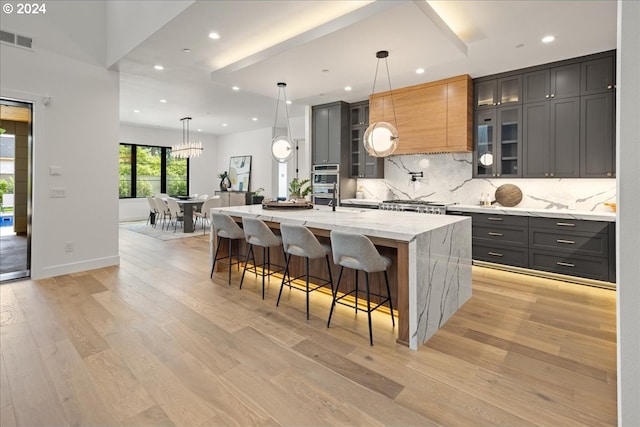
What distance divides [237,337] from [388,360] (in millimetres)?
1163

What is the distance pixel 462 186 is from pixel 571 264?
1.87m

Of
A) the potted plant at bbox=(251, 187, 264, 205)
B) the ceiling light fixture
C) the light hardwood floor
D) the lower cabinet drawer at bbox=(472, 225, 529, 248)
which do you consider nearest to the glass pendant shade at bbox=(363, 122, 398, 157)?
the light hardwood floor

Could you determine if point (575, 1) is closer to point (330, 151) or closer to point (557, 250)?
point (557, 250)

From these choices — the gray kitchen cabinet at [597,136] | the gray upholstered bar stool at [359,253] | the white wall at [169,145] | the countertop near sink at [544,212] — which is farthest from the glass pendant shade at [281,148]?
the white wall at [169,145]

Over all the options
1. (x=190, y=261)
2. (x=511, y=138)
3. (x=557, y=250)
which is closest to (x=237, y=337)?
(x=190, y=261)

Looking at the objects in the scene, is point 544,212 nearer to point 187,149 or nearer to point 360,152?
point 360,152

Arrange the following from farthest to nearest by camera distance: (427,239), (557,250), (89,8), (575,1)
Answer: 1. (89,8)
2. (557,250)
3. (575,1)
4. (427,239)

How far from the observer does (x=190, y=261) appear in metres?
5.20

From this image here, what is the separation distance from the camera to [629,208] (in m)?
1.23

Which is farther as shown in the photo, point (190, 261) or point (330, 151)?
point (330, 151)

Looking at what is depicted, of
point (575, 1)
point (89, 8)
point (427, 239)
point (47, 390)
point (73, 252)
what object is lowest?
point (47, 390)

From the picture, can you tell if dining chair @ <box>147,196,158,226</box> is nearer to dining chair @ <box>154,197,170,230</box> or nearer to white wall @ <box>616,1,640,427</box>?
dining chair @ <box>154,197,170,230</box>

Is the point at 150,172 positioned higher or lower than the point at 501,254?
higher

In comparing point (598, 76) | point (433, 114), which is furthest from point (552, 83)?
point (433, 114)
